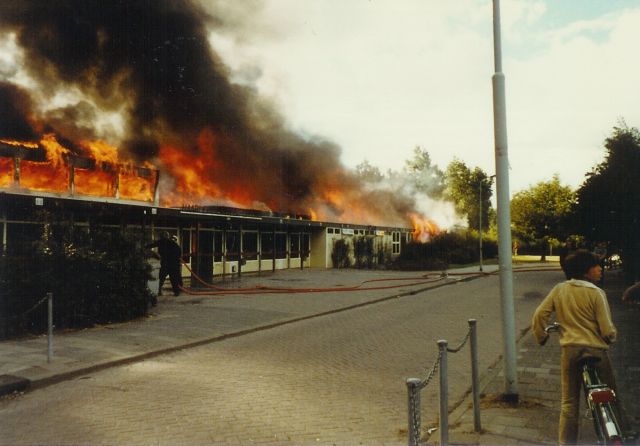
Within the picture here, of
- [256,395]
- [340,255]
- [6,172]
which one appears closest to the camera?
[256,395]

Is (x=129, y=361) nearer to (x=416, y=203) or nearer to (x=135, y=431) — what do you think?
(x=135, y=431)

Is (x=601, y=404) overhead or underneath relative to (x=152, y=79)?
underneath

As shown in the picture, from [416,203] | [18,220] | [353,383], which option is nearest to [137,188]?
[18,220]

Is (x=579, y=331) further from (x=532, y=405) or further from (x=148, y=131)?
(x=148, y=131)

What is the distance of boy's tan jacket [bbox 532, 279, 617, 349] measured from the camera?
3764 mm

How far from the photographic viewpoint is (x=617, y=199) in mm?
19844

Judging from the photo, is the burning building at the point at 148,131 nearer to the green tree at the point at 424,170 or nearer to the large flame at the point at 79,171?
the large flame at the point at 79,171

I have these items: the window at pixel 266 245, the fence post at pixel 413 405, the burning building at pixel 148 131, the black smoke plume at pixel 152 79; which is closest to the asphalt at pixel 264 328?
the fence post at pixel 413 405

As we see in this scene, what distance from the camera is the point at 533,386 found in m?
6.08

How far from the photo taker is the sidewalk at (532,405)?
4418 mm

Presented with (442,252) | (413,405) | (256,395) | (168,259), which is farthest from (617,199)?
(413,405)

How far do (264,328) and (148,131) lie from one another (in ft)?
63.8

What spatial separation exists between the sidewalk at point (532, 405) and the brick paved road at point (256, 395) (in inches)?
14.8

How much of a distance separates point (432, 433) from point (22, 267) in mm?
7886
